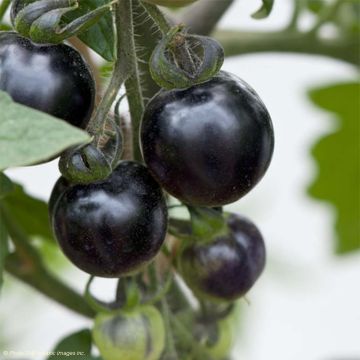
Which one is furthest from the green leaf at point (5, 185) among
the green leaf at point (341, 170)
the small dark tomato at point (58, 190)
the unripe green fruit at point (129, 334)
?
the green leaf at point (341, 170)

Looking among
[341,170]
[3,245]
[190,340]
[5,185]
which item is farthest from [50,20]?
[341,170]

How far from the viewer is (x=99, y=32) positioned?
61 cm

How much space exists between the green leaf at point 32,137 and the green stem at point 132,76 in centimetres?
11

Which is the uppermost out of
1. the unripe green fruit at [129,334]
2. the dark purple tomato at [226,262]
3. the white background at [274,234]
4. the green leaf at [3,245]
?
the green leaf at [3,245]

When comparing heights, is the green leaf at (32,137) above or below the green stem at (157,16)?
above

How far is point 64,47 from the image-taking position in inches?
22.7

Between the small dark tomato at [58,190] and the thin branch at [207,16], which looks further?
the thin branch at [207,16]

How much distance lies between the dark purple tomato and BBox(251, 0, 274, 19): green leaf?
0.19 meters

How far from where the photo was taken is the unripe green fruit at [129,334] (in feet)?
2.42

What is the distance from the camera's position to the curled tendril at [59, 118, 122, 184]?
1.85 ft

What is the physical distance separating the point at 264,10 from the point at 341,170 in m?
0.71

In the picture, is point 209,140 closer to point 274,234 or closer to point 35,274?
point 35,274

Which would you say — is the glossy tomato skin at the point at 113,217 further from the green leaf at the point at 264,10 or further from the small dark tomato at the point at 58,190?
the green leaf at the point at 264,10

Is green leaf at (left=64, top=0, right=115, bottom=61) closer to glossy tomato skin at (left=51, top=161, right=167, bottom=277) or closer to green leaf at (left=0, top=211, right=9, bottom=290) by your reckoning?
glossy tomato skin at (left=51, top=161, right=167, bottom=277)
